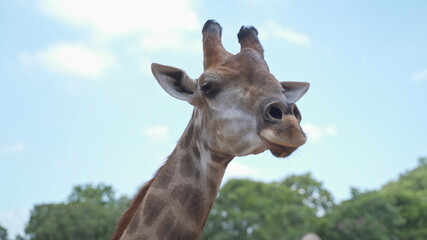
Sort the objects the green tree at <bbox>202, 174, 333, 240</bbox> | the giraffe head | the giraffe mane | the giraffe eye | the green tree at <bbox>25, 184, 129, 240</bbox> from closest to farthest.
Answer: the giraffe head
the giraffe eye
the giraffe mane
the green tree at <bbox>25, 184, 129, 240</bbox>
the green tree at <bbox>202, 174, 333, 240</bbox>

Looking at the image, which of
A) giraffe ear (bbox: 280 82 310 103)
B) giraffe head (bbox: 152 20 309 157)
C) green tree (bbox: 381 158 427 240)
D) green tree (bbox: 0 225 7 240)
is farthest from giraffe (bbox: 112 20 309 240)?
green tree (bbox: 381 158 427 240)

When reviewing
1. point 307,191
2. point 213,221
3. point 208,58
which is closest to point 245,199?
point 213,221

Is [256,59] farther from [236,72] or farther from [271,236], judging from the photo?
[271,236]

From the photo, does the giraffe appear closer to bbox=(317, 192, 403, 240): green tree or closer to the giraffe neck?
the giraffe neck

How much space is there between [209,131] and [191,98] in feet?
1.69

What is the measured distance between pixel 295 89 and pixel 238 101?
5.78 ft

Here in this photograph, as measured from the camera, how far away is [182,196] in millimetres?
5430

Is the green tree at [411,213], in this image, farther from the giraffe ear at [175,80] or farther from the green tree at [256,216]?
the giraffe ear at [175,80]

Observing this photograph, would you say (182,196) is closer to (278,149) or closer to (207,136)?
(207,136)

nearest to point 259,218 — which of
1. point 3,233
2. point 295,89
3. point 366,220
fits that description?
point 366,220

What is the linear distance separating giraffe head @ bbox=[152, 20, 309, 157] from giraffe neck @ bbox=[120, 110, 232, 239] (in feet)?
0.76

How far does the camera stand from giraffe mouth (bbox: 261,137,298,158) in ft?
15.5

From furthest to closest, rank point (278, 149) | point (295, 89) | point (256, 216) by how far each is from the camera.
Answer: point (256, 216) < point (295, 89) < point (278, 149)

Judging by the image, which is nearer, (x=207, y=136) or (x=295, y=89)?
(x=207, y=136)
